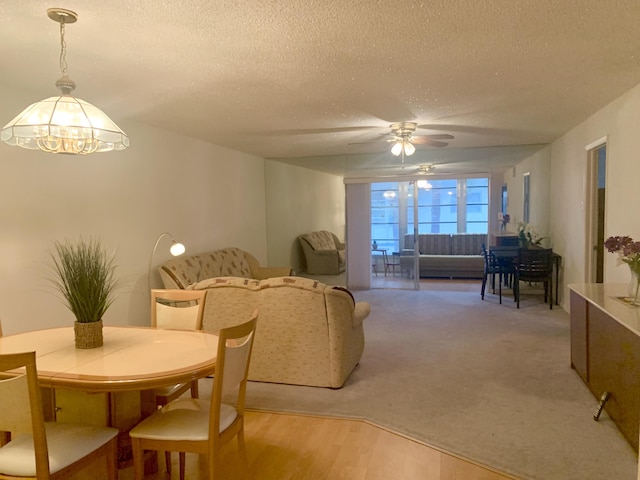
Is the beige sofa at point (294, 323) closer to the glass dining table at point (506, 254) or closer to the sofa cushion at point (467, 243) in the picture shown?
the glass dining table at point (506, 254)

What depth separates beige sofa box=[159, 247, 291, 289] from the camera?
186 inches

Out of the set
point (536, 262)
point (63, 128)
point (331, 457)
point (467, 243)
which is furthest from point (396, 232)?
point (63, 128)

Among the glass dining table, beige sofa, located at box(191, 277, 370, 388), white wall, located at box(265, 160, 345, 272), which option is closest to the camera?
beige sofa, located at box(191, 277, 370, 388)

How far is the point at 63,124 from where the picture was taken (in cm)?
210

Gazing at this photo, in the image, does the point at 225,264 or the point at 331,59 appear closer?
the point at 331,59

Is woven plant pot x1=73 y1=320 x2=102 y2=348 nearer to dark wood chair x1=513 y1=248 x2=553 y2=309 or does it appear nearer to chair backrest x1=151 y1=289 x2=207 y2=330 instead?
chair backrest x1=151 y1=289 x2=207 y2=330

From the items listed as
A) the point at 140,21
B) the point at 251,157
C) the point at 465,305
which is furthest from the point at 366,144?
the point at 140,21

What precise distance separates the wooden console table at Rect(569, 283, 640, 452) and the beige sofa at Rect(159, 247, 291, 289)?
3.63 m

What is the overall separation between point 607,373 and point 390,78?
243 cm

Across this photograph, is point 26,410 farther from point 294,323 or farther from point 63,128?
point 294,323

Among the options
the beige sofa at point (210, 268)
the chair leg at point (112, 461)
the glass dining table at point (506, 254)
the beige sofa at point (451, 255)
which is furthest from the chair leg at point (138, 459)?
the beige sofa at point (451, 255)

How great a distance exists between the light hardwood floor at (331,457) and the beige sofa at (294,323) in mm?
575


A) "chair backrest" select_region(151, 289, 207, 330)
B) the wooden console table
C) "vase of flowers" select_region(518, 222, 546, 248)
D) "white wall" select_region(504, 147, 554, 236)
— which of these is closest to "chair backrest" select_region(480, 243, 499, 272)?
"vase of flowers" select_region(518, 222, 546, 248)

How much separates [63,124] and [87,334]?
1056 mm
